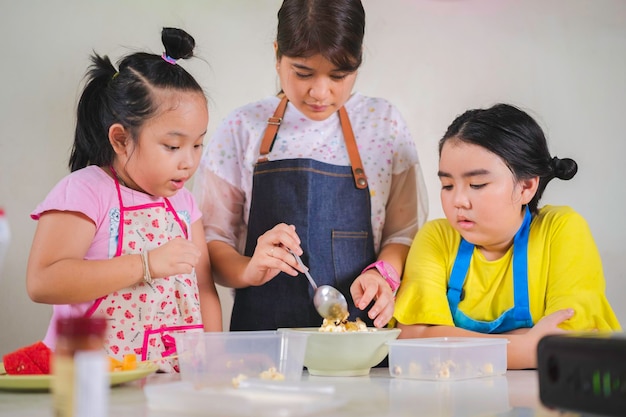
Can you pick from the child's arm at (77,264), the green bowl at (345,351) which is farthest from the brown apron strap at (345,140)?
the green bowl at (345,351)

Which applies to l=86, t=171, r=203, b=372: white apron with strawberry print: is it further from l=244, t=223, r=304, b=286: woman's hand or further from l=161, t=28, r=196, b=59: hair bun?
l=161, t=28, r=196, b=59: hair bun

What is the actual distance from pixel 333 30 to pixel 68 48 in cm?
77

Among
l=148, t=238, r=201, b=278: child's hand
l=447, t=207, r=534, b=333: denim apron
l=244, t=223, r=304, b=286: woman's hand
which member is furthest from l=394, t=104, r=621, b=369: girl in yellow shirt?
l=148, t=238, r=201, b=278: child's hand

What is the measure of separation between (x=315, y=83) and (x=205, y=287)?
1.65ft

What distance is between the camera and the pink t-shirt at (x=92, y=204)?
4.47ft

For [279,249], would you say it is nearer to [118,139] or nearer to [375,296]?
[375,296]

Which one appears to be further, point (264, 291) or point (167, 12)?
point (167, 12)

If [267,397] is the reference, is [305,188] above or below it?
above

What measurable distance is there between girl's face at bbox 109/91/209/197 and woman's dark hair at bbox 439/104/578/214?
0.58m

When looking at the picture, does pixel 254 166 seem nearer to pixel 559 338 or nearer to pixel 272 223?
pixel 272 223

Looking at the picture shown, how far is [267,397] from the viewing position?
0.73 metres

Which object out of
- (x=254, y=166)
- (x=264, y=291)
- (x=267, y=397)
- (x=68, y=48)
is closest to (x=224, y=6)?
(x=68, y=48)

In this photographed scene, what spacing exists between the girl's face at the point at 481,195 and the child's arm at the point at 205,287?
1.77 ft

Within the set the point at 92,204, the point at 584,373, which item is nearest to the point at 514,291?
the point at 92,204
